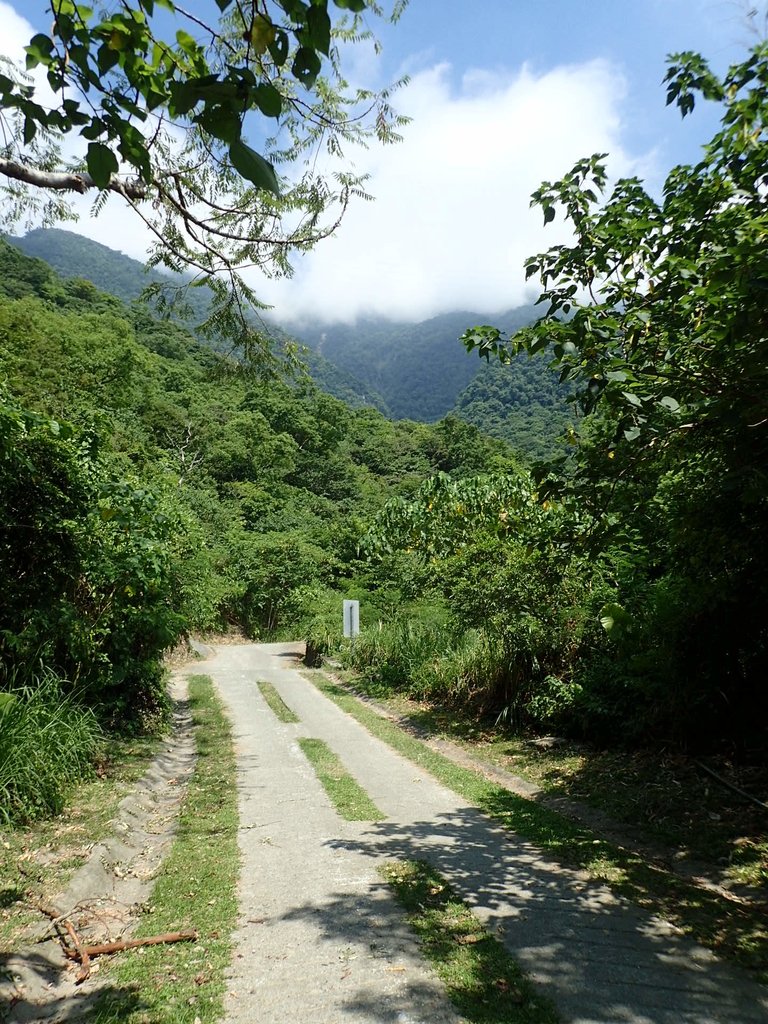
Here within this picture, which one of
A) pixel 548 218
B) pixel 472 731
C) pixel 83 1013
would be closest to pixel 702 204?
pixel 548 218

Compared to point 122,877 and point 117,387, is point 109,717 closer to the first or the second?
point 122,877

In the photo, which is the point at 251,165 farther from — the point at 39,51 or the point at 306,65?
the point at 39,51

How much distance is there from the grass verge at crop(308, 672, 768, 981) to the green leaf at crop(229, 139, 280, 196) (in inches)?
162

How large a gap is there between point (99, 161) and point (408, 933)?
3933mm

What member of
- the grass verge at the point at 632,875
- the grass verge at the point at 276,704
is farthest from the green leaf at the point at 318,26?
the grass verge at the point at 276,704

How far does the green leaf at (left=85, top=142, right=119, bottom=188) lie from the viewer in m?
2.14

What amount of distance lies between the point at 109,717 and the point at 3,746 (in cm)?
315

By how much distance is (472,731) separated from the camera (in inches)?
393

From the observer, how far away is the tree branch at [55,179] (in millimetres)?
4609

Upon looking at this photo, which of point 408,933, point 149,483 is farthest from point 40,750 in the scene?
point 149,483

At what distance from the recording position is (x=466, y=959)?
10.9 feet

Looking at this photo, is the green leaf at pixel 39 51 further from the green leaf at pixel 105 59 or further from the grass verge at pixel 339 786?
the grass verge at pixel 339 786

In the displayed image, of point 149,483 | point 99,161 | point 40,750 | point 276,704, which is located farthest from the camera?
point 276,704

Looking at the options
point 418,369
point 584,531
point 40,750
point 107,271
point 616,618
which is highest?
point 418,369
